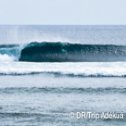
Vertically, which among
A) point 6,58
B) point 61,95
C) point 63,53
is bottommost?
point 61,95

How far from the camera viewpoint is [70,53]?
32.9 meters

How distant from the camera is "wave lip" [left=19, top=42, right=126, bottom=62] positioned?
32.1m

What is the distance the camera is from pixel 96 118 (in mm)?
13477

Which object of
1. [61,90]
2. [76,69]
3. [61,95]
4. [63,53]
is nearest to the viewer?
[61,95]

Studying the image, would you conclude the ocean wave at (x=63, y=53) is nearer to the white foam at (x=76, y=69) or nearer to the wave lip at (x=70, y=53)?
the wave lip at (x=70, y=53)

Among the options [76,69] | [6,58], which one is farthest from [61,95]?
[6,58]

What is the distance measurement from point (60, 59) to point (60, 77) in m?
10.4

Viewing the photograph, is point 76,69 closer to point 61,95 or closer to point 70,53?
point 61,95

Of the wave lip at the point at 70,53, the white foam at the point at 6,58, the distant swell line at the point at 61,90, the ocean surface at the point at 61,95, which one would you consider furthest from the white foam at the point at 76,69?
the white foam at the point at 6,58

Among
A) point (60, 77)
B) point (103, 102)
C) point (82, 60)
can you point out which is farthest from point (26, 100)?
point (82, 60)

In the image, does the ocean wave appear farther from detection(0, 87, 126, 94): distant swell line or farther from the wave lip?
detection(0, 87, 126, 94): distant swell line

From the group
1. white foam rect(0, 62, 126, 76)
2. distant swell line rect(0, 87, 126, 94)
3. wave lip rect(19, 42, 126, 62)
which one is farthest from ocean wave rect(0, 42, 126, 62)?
distant swell line rect(0, 87, 126, 94)

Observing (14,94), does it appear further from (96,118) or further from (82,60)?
(82,60)

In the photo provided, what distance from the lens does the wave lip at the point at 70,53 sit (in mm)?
32094
